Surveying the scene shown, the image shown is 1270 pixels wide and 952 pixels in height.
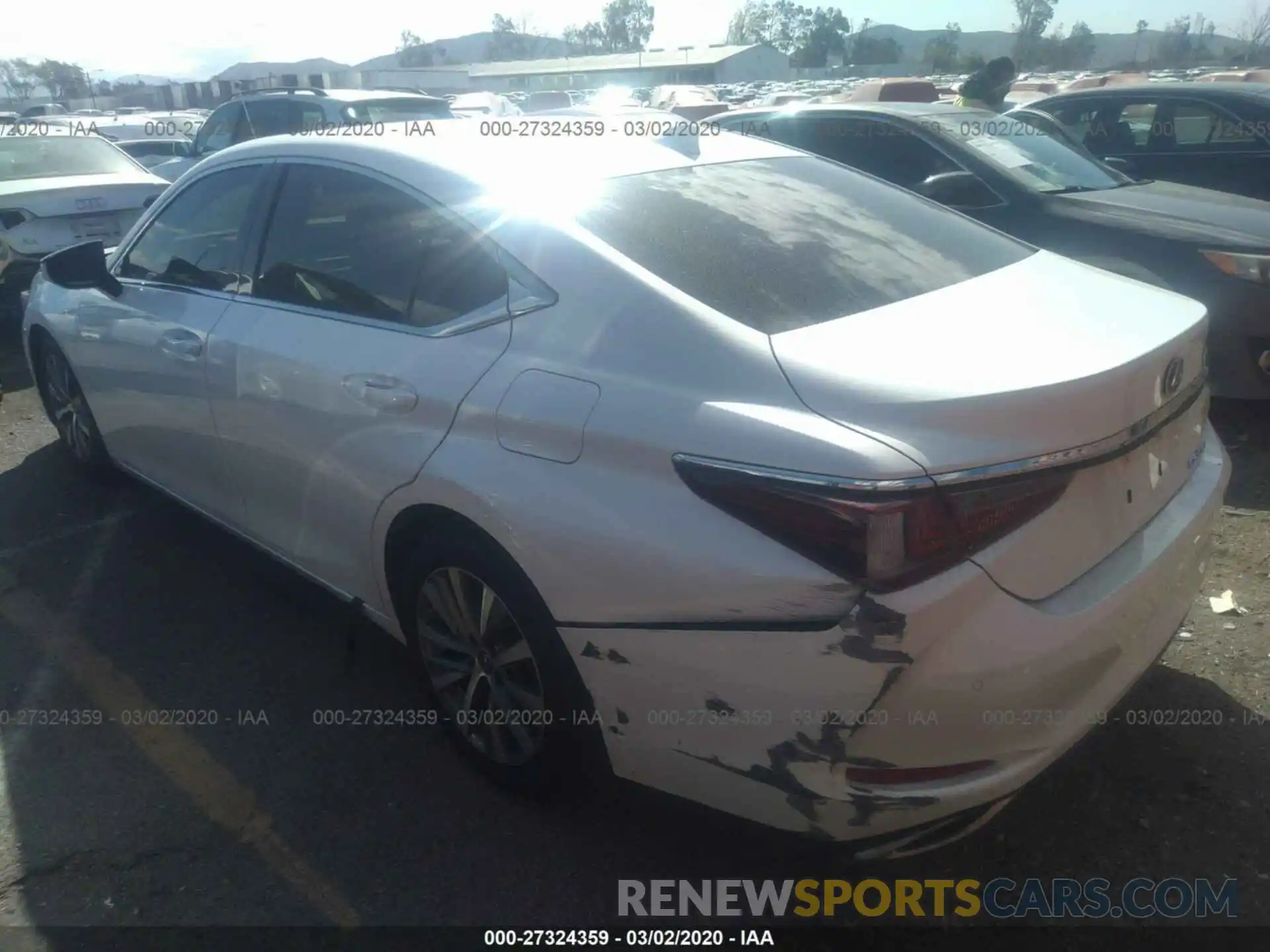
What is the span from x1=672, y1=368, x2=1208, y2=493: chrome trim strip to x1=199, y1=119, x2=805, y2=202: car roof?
1156 millimetres

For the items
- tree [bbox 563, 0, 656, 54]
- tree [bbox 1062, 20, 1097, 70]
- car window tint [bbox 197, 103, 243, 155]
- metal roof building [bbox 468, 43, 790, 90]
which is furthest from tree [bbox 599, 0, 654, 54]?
car window tint [bbox 197, 103, 243, 155]

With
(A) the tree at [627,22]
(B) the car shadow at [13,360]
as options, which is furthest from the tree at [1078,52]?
(B) the car shadow at [13,360]

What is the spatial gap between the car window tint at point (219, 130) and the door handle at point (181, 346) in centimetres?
883

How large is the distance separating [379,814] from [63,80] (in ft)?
214

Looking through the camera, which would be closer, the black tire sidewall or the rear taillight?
the rear taillight

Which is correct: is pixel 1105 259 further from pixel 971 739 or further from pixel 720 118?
pixel 971 739

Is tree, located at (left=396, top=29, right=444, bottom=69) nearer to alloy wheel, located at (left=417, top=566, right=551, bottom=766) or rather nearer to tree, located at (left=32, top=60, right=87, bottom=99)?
tree, located at (left=32, top=60, right=87, bottom=99)

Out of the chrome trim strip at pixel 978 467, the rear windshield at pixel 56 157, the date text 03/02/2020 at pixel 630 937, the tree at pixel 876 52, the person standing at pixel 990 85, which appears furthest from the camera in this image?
the tree at pixel 876 52

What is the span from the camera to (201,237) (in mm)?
3771

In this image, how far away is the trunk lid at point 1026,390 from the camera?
1.92 meters

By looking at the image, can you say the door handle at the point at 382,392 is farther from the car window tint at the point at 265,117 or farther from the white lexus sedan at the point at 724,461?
the car window tint at the point at 265,117

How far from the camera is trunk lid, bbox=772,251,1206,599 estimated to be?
6.28ft

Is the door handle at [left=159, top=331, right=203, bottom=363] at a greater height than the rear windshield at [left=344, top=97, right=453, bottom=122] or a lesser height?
lesser

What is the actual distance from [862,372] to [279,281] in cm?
206
